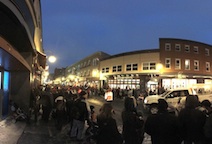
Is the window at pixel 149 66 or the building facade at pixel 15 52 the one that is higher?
the window at pixel 149 66

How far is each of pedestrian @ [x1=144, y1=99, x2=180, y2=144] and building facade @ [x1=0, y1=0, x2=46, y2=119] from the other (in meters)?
3.85

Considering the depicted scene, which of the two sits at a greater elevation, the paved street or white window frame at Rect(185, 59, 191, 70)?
white window frame at Rect(185, 59, 191, 70)

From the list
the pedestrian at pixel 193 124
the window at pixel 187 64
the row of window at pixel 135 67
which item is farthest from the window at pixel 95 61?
the pedestrian at pixel 193 124

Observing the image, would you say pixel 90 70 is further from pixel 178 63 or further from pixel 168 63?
pixel 178 63

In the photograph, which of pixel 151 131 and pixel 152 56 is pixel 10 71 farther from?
pixel 152 56

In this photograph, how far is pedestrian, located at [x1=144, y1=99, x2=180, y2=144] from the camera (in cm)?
524

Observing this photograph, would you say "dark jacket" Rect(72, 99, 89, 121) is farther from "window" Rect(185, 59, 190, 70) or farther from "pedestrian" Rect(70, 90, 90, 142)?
"window" Rect(185, 59, 190, 70)

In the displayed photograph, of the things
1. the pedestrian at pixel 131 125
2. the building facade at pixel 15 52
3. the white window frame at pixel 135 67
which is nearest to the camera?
the pedestrian at pixel 131 125

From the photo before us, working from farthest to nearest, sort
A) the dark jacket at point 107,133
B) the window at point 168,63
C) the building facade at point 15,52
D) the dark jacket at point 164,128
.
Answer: the window at point 168,63 → the building facade at point 15,52 → the dark jacket at point 107,133 → the dark jacket at point 164,128

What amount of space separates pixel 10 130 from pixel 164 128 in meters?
7.89

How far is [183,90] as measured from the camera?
67.1ft

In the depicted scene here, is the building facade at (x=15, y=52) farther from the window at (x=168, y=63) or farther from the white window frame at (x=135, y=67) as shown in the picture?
the white window frame at (x=135, y=67)

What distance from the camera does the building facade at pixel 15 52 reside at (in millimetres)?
8205

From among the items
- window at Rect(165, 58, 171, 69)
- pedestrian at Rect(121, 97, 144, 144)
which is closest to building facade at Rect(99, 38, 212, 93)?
window at Rect(165, 58, 171, 69)
